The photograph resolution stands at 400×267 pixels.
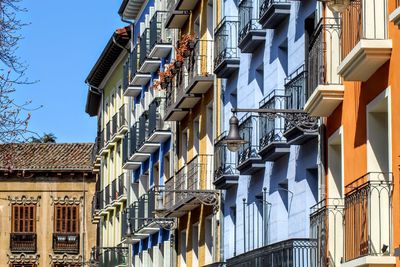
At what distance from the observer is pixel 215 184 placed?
34.4m

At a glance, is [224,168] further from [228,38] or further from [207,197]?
[228,38]

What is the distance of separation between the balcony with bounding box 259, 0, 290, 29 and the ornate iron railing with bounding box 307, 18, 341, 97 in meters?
4.27

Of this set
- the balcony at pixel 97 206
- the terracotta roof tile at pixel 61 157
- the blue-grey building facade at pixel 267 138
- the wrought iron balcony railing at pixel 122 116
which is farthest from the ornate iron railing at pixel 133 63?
the terracotta roof tile at pixel 61 157

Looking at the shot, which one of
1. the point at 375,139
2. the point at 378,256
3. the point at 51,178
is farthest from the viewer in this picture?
the point at 51,178

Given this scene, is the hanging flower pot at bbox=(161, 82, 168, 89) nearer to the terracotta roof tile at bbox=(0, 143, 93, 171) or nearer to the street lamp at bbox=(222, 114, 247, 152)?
the street lamp at bbox=(222, 114, 247, 152)

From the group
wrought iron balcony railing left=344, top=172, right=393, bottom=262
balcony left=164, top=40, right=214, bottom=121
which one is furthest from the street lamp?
balcony left=164, top=40, right=214, bottom=121

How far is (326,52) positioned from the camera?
74.9 ft

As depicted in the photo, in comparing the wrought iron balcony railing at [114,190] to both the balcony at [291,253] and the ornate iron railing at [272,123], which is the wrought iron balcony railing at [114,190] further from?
the balcony at [291,253]

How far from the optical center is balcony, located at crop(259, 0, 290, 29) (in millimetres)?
27609

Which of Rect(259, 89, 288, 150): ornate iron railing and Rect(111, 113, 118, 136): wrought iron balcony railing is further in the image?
Rect(111, 113, 118, 136): wrought iron balcony railing

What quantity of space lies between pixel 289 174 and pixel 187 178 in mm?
12454

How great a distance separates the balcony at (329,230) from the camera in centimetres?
2211

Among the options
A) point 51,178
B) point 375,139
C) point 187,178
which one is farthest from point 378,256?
point 51,178

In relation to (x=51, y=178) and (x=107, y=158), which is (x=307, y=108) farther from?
(x=51, y=178)
